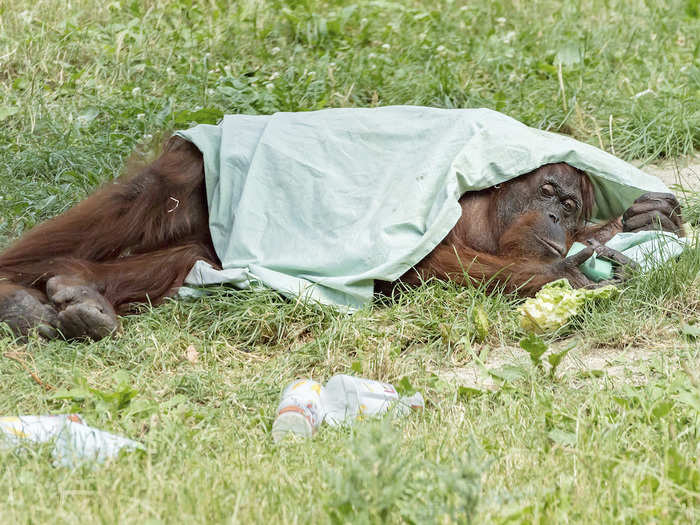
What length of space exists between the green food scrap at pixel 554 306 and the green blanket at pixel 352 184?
38 cm

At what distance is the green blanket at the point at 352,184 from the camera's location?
3.14 m

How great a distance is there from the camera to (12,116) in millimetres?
4750

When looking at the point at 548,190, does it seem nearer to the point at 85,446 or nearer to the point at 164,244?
the point at 164,244

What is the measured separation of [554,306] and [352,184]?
84 centimetres

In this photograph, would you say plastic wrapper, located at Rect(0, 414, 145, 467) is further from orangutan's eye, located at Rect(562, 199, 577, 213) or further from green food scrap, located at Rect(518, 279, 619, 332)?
orangutan's eye, located at Rect(562, 199, 577, 213)

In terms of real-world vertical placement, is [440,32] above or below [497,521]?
below

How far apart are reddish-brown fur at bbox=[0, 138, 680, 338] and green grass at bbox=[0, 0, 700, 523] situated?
0.44 ft

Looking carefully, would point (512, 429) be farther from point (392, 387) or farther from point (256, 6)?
point (256, 6)

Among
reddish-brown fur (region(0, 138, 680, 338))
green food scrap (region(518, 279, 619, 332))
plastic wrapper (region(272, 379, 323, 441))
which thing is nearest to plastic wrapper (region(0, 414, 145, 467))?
plastic wrapper (region(272, 379, 323, 441))

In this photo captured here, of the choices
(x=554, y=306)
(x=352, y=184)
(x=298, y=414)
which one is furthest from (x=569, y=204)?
(x=298, y=414)

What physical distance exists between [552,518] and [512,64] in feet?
12.1

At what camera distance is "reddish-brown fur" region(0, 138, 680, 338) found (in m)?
3.17

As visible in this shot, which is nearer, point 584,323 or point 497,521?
point 497,521

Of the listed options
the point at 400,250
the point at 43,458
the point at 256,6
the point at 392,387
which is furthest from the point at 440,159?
the point at 256,6
